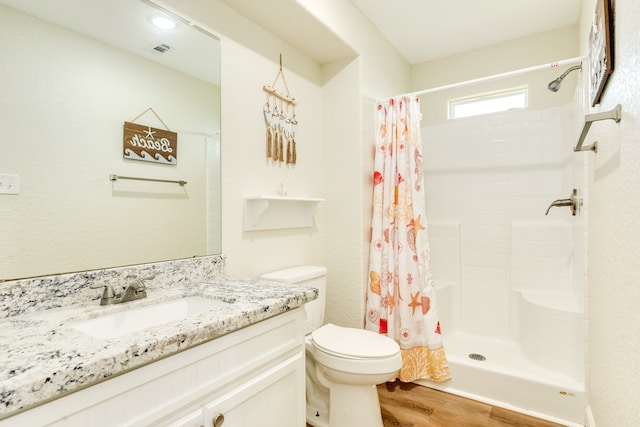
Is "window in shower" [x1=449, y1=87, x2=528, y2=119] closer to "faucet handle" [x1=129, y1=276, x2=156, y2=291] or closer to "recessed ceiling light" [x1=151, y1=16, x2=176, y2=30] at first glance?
"recessed ceiling light" [x1=151, y1=16, x2=176, y2=30]

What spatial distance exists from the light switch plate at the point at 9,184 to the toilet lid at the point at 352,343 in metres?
1.35

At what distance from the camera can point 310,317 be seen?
187cm

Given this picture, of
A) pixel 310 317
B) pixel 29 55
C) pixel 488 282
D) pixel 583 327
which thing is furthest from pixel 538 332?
pixel 29 55

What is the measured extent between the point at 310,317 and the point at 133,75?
143 cm

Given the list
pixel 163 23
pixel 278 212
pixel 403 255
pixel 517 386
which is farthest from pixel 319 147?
pixel 517 386

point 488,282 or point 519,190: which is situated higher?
point 519,190

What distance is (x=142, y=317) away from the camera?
3.80 feet

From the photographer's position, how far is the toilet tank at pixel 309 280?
1.80 meters

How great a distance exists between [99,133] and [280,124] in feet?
3.33

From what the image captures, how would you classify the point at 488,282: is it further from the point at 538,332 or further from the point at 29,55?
the point at 29,55

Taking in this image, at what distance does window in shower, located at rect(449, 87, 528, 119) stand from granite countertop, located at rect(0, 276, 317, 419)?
100.0 inches

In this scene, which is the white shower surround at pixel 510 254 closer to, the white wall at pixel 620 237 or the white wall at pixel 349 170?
the white wall at pixel 620 237

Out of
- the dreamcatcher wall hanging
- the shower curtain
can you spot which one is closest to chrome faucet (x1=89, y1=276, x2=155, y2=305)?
the dreamcatcher wall hanging

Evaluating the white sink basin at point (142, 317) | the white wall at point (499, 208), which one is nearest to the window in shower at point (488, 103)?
the white wall at point (499, 208)
